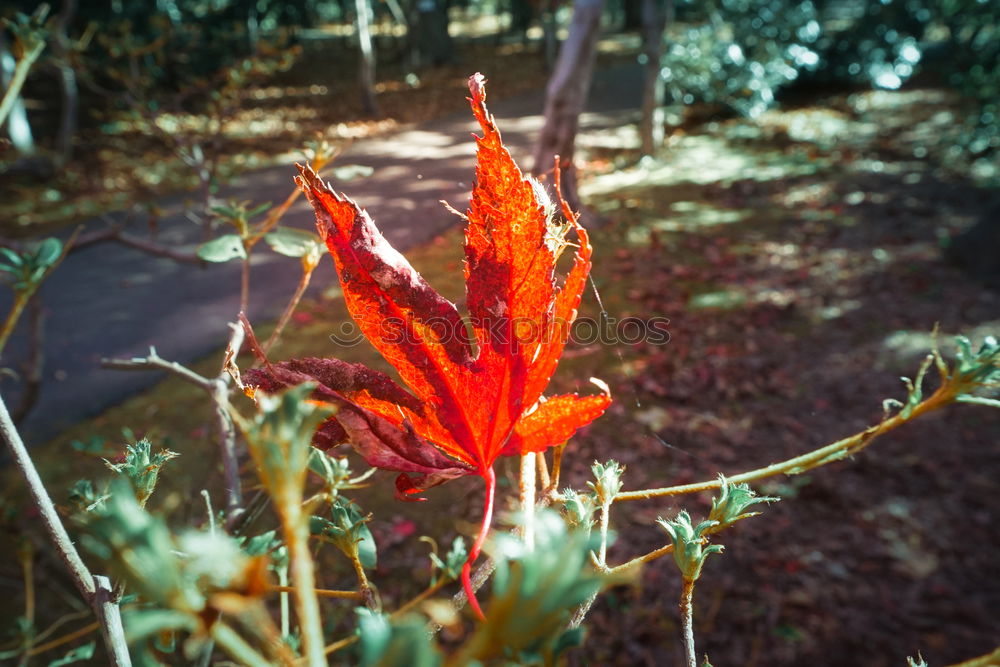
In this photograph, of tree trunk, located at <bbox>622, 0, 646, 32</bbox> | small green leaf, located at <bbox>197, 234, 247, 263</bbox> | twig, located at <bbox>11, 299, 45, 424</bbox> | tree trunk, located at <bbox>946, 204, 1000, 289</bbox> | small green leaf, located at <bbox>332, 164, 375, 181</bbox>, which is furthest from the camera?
tree trunk, located at <bbox>622, 0, 646, 32</bbox>

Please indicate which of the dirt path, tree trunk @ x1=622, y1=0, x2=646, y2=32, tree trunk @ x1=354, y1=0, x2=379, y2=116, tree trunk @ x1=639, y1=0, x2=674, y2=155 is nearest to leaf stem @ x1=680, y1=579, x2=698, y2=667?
the dirt path

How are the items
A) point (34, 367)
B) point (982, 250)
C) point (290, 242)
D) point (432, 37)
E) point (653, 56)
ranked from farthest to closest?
1. point (432, 37)
2. point (653, 56)
3. point (982, 250)
4. point (34, 367)
5. point (290, 242)

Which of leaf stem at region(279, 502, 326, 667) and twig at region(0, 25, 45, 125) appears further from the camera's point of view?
twig at region(0, 25, 45, 125)

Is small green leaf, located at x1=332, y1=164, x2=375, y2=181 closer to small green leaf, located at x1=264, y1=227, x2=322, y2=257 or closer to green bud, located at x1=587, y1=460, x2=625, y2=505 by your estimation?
small green leaf, located at x1=264, y1=227, x2=322, y2=257

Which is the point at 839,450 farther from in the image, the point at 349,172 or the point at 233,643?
the point at 349,172

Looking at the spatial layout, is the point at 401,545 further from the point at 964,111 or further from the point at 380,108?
the point at 380,108

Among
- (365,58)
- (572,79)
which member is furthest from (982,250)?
(365,58)
